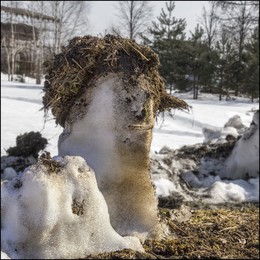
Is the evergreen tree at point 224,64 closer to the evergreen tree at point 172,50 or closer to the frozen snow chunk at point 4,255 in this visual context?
→ the evergreen tree at point 172,50

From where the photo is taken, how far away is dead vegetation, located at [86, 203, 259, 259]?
2.09 metres

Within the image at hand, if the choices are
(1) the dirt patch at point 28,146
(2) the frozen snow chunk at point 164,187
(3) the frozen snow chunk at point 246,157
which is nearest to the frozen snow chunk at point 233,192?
(3) the frozen snow chunk at point 246,157

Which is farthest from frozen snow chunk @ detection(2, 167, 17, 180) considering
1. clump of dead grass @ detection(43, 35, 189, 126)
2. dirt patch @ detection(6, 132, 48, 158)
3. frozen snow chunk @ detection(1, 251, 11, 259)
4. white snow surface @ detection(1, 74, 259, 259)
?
frozen snow chunk @ detection(1, 251, 11, 259)

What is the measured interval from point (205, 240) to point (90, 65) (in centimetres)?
109

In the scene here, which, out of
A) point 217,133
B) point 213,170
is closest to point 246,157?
point 213,170

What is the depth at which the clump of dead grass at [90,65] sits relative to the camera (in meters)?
2.40

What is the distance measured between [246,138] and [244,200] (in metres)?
1.24

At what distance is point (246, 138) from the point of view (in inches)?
260

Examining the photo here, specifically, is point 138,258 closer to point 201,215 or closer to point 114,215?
point 114,215

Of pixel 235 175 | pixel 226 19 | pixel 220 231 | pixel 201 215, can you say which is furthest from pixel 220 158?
pixel 226 19

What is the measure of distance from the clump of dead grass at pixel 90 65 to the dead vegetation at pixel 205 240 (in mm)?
784

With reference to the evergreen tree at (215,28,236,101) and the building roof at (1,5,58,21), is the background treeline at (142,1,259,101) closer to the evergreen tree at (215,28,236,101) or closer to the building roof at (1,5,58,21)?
the evergreen tree at (215,28,236,101)

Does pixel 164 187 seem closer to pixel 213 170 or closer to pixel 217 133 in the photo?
pixel 213 170

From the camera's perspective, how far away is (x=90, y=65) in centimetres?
241
